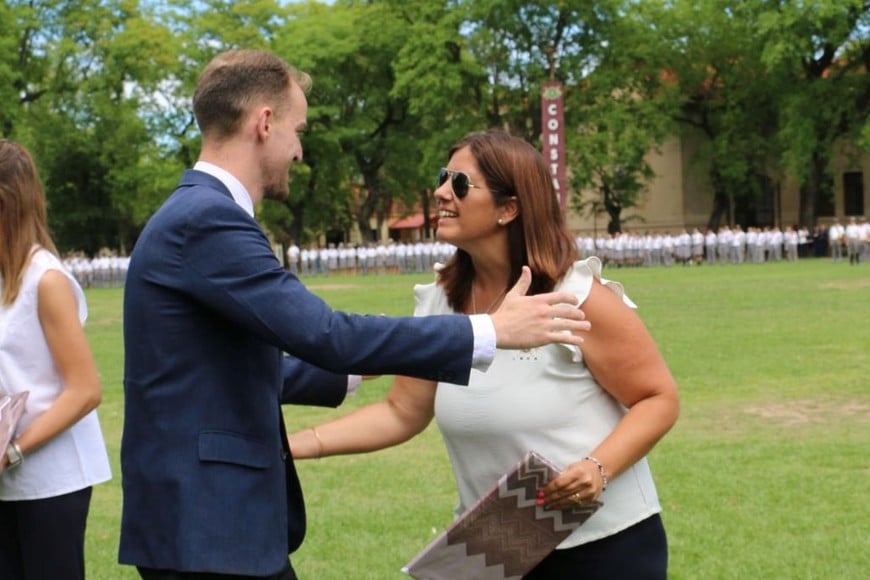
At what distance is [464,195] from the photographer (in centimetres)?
375

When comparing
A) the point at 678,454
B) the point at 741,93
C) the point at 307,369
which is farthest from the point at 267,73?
the point at 741,93

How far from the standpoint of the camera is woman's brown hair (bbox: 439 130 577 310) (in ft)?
12.2

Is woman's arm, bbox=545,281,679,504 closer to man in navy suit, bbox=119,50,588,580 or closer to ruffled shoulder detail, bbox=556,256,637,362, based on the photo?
ruffled shoulder detail, bbox=556,256,637,362

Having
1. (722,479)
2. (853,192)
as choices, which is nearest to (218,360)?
(722,479)

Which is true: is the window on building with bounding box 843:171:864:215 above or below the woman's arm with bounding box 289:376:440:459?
above

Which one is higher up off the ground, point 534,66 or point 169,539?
point 534,66

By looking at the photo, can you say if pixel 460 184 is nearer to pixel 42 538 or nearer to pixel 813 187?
pixel 42 538

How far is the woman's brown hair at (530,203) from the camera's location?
12.2 ft

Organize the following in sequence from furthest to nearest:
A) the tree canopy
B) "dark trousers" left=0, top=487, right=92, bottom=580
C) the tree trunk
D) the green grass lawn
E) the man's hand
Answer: the tree trunk, the tree canopy, the green grass lawn, "dark trousers" left=0, top=487, right=92, bottom=580, the man's hand

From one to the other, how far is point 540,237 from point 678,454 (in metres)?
6.71

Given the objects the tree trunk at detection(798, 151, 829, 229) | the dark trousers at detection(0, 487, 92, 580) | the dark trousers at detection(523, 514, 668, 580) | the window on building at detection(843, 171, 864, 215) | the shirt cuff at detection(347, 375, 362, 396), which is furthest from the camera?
the window on building at detection(843, 171, 864, 215)

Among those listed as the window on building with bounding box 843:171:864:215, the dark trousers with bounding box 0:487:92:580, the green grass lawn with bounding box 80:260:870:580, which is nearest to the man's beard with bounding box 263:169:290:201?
the dark trousers with bounding box 0:487:92:580

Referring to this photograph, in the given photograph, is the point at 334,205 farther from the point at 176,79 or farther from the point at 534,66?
the point at 534,66

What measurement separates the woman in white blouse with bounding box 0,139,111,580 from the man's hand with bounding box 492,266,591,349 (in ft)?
4.75
